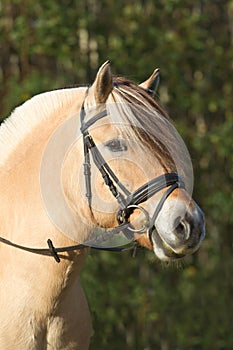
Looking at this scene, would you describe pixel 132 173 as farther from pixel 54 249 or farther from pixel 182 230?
pixel 54 249

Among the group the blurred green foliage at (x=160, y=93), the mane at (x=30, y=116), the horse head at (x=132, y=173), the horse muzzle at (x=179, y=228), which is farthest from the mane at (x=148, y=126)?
the blurred green foliage at (x=160, y=93)

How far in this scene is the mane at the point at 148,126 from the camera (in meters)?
2.95

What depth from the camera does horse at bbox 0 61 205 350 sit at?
116 inches

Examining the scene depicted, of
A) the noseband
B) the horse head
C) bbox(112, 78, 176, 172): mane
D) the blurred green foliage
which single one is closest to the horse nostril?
the horse head

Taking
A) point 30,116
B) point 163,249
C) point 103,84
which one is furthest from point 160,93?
point 163,249

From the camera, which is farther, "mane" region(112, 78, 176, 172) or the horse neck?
the horse neck

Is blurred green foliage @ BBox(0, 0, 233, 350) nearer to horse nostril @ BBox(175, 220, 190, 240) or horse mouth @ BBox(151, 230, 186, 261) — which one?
horse mouth @ BBox(151, 230, 186, 261)

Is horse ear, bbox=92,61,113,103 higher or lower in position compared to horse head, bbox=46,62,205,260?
higher

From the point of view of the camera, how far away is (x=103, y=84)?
9.77 feet

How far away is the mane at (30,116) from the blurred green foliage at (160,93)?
286 cm

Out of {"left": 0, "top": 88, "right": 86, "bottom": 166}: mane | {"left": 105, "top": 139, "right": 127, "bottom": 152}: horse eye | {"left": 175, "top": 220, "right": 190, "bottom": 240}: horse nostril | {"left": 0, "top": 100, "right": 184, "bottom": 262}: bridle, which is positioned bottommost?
{"left": 175, "top": 220, "right": 190, "bottom": 240}: horse nostril

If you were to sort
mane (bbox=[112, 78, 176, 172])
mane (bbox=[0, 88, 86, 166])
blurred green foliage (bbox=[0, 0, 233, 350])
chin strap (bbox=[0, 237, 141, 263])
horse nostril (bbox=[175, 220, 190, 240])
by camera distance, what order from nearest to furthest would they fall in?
horse nostril (bbox=[175, 220, 190, 240]) → mane (bbox=[112, 78, 176, 172]) → chin strap (bbox=[0, 237, 141, 263]) → mane (bbox=[0, 88, 86, 166]) → blurred green foliage (bbox=[0, 0, 233, 350])

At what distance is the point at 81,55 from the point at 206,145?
48.3 inches

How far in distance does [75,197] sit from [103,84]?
45 cm
